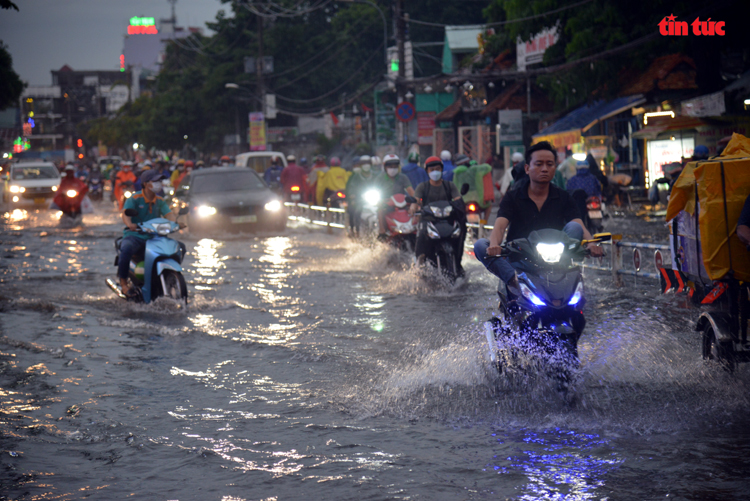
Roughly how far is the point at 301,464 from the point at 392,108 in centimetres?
4109

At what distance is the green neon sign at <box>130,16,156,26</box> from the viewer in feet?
554

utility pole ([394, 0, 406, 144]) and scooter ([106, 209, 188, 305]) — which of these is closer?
scooter ([106, 209, 188, 305])

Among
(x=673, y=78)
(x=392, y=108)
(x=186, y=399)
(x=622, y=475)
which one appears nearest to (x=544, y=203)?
(x=622, y=475)

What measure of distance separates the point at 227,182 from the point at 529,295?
53.7ft

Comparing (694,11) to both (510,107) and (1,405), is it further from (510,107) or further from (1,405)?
(1,405)

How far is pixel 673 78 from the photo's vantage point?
964 inches

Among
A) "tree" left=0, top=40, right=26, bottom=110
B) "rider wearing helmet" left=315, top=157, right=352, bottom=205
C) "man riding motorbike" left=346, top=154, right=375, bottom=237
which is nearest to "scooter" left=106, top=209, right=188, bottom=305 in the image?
"man riding motorbike" left=346, top=154, right=375, bottom=237

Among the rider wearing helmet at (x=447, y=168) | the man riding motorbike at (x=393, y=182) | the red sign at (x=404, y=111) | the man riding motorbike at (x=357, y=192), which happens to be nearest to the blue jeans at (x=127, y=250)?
the man riding motorbike at (x=393, y=182)

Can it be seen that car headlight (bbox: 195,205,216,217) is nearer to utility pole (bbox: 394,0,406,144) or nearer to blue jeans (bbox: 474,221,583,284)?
utility pole (bbox: 394,0,406,144)

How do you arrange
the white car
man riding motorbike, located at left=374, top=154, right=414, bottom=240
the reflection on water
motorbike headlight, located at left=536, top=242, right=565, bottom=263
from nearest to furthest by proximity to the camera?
the reflection on water → motorbike headlight, located at left=536, top=242, right=565, bottom=263 → man riding motorbike, located at left=374, top=154, right=414, bottom=240 → the white car

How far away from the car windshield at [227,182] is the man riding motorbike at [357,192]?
385 centimetres

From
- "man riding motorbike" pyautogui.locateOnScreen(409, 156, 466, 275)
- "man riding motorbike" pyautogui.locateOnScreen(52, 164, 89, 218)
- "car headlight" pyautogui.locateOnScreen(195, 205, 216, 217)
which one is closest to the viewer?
"man riding motorbike" pyautogui.locateOnScreen(409, 156, 466, 275)

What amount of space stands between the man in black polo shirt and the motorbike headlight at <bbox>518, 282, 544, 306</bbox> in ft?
0.69

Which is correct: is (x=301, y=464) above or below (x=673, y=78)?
below
